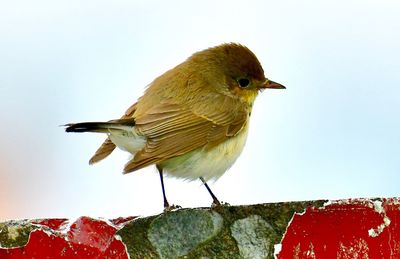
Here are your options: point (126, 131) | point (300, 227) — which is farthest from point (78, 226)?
point (126, 131)

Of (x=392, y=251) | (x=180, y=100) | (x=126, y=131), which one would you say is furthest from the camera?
(x=180, y=100)

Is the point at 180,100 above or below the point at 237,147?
above

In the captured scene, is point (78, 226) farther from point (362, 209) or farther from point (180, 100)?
point (180, 100)

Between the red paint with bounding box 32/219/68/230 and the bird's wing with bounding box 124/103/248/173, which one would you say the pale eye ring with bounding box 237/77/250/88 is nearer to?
the bird's wing with bounding box 124/103/248/173

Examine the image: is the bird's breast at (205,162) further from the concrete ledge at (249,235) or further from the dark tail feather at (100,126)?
the concrete ledge at (249,235)

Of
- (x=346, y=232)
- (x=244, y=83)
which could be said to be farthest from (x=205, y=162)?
(x=346, y=232)

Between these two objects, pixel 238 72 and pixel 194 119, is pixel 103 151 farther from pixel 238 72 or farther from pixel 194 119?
pixel 238 72

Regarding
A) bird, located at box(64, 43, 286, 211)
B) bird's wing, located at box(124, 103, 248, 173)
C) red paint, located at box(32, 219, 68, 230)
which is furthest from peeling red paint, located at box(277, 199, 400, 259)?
bird's wing, located at box(124, 103, 248, 173)
